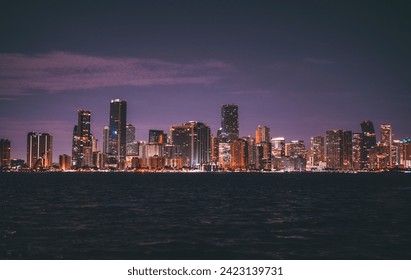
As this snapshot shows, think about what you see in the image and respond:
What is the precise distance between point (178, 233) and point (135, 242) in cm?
562

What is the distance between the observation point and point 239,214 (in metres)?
53.3

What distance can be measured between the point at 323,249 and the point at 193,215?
74.1 ft

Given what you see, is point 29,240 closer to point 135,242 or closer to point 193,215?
point 135,242

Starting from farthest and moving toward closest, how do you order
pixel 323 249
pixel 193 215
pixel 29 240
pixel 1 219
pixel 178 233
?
pixel 193 215 < pixel 1 219 < pixel 178 233 < pixel 29 240 < pixel 323 249

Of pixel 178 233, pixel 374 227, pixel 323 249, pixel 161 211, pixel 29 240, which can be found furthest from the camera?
pixel 161 211
